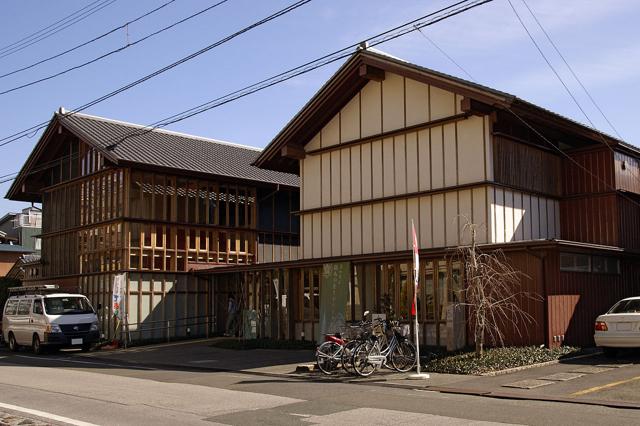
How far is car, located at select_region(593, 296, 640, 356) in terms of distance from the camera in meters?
16.7

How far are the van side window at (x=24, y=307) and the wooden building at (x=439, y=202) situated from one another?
8.74m

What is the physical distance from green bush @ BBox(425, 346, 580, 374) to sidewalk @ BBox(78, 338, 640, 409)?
42 centimetres

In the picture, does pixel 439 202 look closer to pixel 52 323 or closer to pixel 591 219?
pixel 591 219

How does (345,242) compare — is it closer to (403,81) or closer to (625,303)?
(403,81)

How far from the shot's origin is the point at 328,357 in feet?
56.1

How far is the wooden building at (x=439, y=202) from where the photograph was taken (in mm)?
20672

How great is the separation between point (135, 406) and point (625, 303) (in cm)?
1196

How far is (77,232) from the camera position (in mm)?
33750

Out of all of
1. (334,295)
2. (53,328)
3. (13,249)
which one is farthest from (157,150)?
(13,249)

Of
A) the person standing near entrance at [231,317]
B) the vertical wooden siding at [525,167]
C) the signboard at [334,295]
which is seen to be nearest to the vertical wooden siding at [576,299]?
the vertical wooden siding at [525,167]

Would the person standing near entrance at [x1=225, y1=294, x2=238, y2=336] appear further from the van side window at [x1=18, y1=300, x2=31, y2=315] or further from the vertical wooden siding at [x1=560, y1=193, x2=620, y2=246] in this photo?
the vertical wooden siding at [x1=560, y1=193, x2=620, y2=246]

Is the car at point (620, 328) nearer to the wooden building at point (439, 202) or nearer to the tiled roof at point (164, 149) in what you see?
the wooden building at point (439, 202)

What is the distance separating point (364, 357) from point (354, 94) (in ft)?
38.7

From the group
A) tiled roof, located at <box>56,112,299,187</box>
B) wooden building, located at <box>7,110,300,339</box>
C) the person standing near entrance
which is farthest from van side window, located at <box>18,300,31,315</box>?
the person standing near entrance
